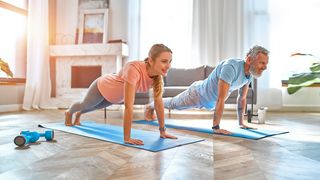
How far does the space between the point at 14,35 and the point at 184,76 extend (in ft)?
9.84

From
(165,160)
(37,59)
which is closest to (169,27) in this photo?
(37,59)

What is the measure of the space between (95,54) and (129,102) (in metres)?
3.62

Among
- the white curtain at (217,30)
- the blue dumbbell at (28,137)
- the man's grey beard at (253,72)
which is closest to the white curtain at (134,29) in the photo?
the white curtain at (217,30)

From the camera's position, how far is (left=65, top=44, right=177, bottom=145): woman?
1798 mm

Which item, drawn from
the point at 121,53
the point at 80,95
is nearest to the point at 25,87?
the point at 80,95

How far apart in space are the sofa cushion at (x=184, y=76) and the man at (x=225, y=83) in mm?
1970

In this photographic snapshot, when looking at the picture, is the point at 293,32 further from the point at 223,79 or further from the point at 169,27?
the point at 223,79

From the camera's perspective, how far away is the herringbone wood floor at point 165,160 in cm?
117

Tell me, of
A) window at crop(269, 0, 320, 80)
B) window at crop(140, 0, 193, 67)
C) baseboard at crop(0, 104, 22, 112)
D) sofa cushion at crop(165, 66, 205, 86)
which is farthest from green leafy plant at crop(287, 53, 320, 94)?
baseboard at crop(0, 104, 22, 112)

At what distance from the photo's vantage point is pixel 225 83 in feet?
7.16

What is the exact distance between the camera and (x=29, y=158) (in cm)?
144

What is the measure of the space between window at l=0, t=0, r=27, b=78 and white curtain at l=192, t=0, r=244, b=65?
2.99 m

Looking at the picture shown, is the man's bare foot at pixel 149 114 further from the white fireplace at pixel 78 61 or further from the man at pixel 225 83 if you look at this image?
the white fireplace at pixel 78 61

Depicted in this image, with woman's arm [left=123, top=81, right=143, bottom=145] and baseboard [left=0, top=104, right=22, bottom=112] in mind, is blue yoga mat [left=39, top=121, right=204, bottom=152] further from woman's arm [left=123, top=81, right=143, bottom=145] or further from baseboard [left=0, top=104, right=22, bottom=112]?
baseboard [left=0, top=104, right=22, bottom=112]
